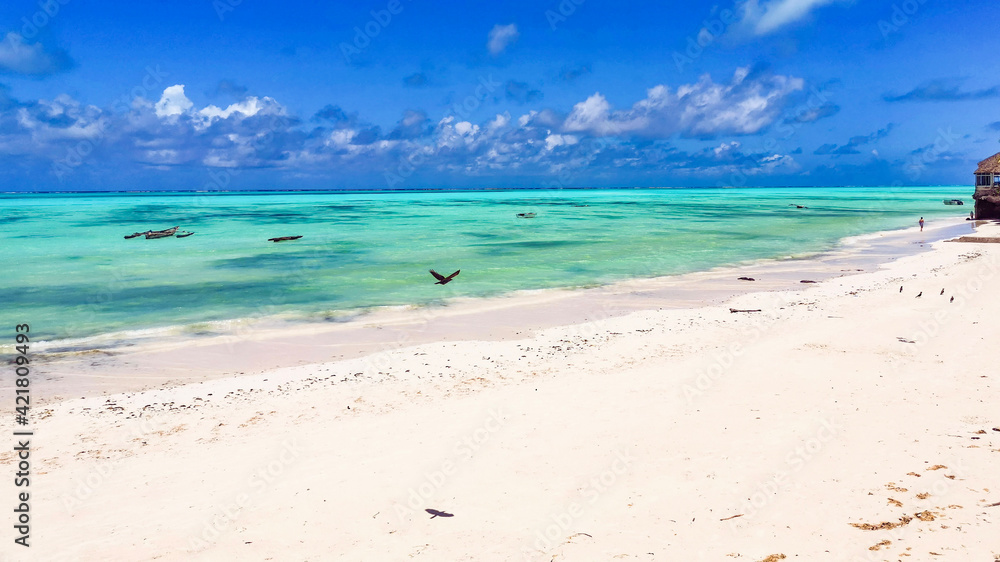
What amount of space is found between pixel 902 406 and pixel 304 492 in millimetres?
8759

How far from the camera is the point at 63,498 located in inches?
262

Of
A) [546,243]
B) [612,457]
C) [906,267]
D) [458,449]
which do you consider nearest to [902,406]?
[612,457]

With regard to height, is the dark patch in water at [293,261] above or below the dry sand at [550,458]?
above

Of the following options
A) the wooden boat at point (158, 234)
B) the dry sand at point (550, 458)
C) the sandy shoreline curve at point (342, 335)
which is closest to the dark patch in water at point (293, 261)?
the sandy shoreline curve at point (342, 335)

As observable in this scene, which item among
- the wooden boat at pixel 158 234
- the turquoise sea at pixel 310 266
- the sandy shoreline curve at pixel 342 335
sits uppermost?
the wooden boat at pixel 158 234

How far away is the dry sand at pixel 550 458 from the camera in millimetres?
5559

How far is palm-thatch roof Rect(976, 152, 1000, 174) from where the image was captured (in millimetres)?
45703

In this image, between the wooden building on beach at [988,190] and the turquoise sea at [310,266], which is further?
the wooden building on beach at [988,190]

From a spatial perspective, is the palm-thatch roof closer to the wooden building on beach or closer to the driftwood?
the wooden building on beach

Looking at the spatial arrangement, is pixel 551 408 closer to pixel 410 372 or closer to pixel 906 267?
pixel 410 372

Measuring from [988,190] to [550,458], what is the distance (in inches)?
2267

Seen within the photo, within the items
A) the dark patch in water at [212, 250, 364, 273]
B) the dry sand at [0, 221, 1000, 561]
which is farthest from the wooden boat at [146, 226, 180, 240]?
the dry sand at [0, 221, 1000, 561]

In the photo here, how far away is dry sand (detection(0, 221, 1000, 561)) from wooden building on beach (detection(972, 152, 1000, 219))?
1803 inches

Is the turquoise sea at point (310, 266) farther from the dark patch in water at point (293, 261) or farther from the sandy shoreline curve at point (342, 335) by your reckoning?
the sandy shoreline curve at point (342, 335)
